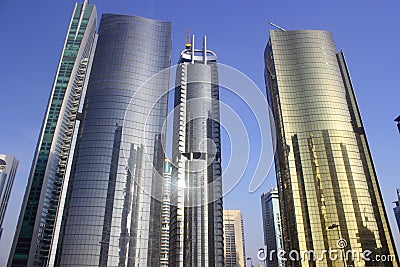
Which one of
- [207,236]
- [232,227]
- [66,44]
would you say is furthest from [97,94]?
[232,227]

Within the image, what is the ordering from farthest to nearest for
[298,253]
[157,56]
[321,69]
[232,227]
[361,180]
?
[232,227]
[157,56]
[321,69]
[361,180]
[298,253]

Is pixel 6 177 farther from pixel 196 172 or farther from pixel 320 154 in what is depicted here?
pixel 320 154

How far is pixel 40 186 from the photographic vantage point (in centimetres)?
11256

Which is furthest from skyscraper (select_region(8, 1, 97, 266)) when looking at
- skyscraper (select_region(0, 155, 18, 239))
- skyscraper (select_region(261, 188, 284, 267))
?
skyscraper (select_region(261, 188, 284, 267))

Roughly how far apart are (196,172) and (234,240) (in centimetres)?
7006

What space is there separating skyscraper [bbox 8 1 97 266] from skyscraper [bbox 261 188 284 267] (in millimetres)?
104334

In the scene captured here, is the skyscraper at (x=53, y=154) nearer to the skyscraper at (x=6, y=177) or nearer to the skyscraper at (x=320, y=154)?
the skyscraper at (x=6, y=177)

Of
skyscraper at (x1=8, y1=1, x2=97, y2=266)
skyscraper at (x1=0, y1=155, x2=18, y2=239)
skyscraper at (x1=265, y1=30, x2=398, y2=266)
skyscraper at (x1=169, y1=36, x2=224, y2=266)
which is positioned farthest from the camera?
skyscraper at (x1=0, y1=155, x2=18, y2=239)

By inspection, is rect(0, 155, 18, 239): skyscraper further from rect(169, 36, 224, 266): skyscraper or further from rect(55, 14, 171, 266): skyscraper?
rect(169, 36, 224, 266): skyscraper

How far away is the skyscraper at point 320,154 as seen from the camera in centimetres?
6819

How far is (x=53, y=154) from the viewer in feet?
385

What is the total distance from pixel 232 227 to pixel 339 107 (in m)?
100

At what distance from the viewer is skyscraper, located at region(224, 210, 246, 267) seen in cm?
14838

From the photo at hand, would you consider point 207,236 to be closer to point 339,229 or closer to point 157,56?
point 339,229
